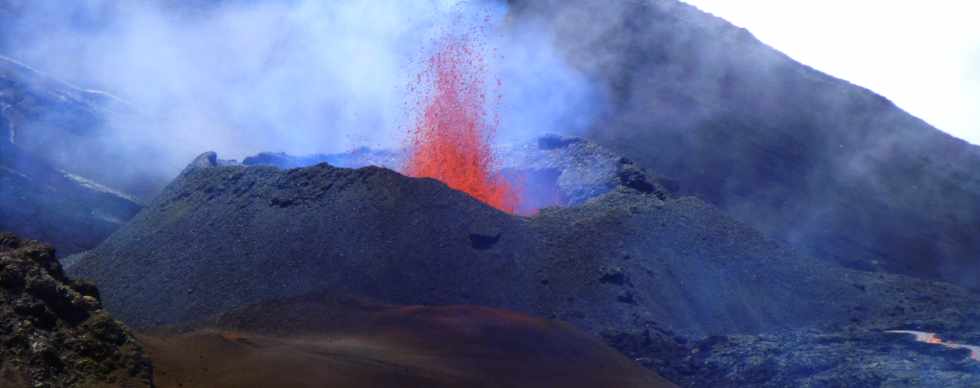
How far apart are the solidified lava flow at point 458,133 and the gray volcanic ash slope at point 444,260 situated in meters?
5.39

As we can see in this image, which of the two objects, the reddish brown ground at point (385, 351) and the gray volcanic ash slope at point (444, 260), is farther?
the gray volcanic ash slope at point (444, 260)

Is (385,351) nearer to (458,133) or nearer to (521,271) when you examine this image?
(521,271)

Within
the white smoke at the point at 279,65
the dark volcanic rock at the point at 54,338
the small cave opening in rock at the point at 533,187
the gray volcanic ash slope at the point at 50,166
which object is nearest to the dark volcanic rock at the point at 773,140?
the white smoke at the point at 279,65

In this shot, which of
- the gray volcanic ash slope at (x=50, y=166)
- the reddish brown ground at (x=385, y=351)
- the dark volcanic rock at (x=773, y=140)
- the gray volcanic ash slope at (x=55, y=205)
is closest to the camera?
the reddish brown ground at (x=385, y=351)

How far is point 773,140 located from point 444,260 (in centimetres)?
2329

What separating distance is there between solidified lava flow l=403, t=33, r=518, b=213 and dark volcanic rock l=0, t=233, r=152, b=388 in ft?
50.4

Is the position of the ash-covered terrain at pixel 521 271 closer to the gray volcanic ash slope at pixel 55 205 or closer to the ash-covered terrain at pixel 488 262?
the ash-covered terrain at pixel 488 262

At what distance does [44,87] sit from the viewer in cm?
3641

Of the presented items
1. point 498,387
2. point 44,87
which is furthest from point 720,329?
point 44,87

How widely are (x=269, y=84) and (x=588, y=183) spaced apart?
20.9m

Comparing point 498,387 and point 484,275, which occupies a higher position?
point 484,275

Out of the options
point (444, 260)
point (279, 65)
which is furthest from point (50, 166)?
point (444, 260)

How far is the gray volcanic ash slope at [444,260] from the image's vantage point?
60.3ft

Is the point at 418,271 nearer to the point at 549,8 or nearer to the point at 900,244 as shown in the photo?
the point at 900,244
